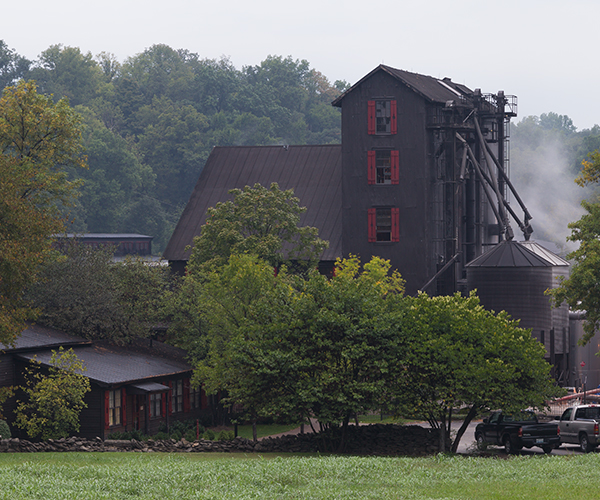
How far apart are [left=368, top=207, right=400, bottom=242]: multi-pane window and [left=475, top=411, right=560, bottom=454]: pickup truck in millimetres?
24908

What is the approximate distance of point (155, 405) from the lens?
45875 mm

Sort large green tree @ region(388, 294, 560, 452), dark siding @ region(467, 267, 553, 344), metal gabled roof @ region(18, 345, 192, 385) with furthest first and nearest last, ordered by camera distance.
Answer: dark siding @ region(467, 267, 553, 344), metal gabled roof @ region(18, 345, 192, 385), large green tree @ region(388, 294, 560, 452)

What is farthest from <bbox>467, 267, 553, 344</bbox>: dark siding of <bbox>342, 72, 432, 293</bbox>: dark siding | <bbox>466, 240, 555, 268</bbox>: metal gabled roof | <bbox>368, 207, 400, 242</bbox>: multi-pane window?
<bbox>368, 207, 400, 242</bbox>: multi-pane window

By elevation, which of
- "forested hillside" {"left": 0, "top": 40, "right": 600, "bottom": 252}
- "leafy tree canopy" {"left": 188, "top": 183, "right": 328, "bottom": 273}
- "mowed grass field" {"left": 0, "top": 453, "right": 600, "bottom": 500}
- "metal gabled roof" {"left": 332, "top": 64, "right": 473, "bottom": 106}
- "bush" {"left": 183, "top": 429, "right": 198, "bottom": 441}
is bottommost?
"bush" {"left": 183, "top": 429, "right": 198, "bottom": 441}

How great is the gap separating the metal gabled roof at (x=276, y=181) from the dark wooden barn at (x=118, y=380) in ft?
59.7

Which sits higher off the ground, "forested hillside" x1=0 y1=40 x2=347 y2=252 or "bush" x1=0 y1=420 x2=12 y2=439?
"forested hillside" x1=0 y1=40 x2=347 y2=252

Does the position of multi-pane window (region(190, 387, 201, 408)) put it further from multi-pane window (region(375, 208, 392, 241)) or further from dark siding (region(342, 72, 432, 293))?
multi-pane window (region(375, 208, 392, 241))

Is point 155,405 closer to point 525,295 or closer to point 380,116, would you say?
point 525,295

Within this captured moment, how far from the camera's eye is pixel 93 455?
105 feet

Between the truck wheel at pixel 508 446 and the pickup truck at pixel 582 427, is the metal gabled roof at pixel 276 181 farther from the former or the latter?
the pickup truck at pixel 582 427

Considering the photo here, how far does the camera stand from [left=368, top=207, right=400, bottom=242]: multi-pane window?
59.9m

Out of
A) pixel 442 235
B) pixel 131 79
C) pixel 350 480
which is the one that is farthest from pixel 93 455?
pixel 131 79

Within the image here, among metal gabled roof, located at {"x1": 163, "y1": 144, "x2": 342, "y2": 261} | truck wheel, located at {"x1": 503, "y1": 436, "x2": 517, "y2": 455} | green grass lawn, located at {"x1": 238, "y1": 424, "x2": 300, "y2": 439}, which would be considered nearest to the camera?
truck wheel, located at {"x1": 503, "y1": 436, "x2": 517, "y2": 455}

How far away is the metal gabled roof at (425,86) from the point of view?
59.6m
